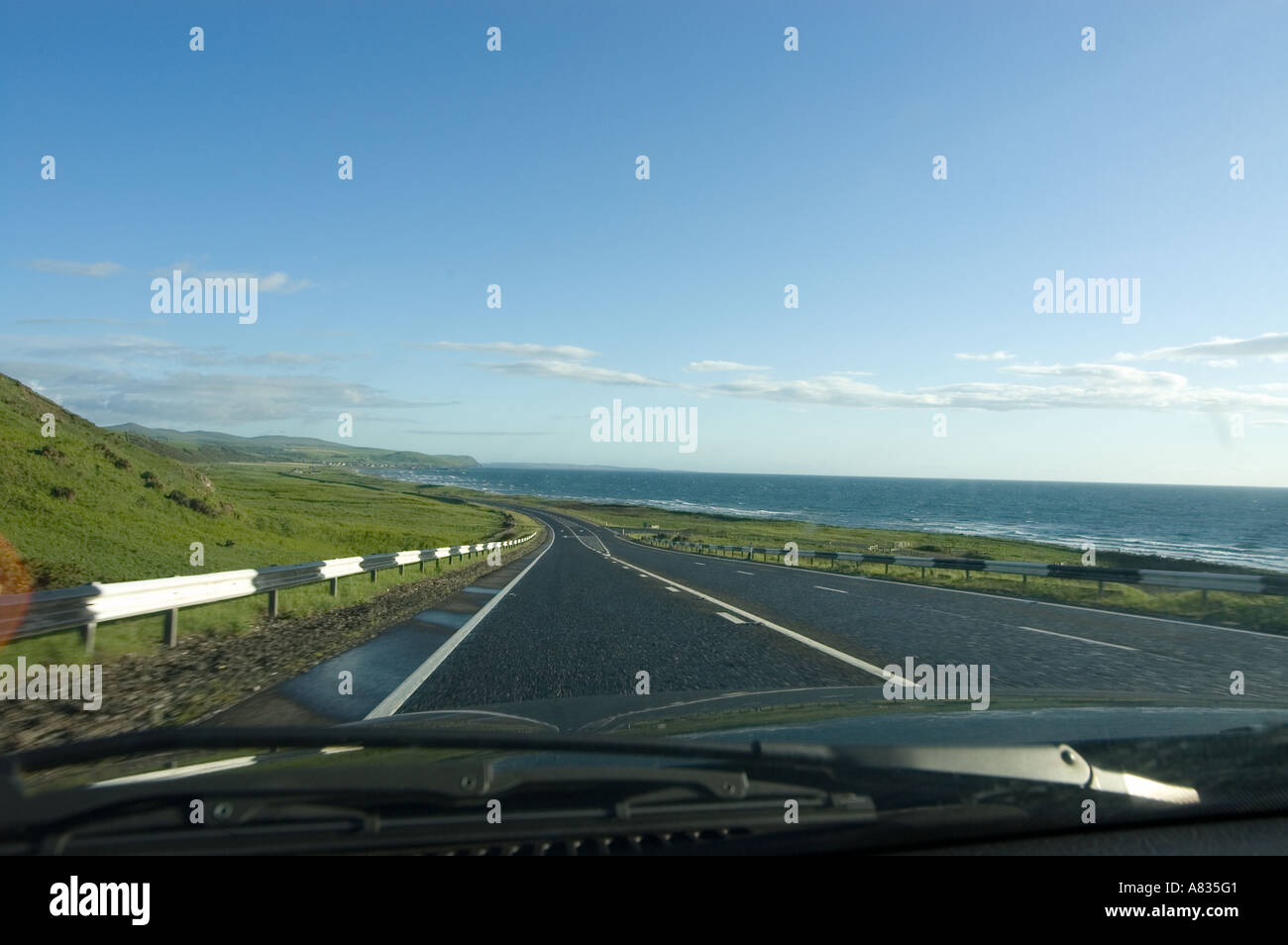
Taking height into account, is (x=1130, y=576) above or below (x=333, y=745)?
below

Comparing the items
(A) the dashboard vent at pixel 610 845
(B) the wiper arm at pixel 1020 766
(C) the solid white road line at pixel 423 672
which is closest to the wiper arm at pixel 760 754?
(B) the wiper arm at pixel 1020 766

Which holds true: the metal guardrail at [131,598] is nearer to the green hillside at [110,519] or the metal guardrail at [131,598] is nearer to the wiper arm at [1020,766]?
the green hillside at [110,519]

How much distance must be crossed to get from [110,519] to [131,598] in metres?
15.3

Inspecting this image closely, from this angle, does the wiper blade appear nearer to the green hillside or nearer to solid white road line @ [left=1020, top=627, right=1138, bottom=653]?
solid white road line @ [left=1020, top=627, right=1138, bottom=653]

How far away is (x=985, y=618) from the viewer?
1358 cm

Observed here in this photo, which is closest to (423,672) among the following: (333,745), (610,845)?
(333,745)

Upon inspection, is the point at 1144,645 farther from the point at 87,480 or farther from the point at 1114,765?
the point at 87,480

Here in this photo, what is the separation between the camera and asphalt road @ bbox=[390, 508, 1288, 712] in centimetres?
752

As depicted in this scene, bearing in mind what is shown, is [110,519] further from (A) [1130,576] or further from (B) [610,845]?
(A) [1130,576]

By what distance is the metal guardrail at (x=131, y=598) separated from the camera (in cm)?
Answer: 699

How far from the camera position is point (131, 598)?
827 cm

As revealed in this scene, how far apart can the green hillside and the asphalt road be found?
738 cm

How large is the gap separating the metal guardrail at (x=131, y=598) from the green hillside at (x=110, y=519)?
3.87 metres

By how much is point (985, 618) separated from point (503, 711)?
11.2 m
